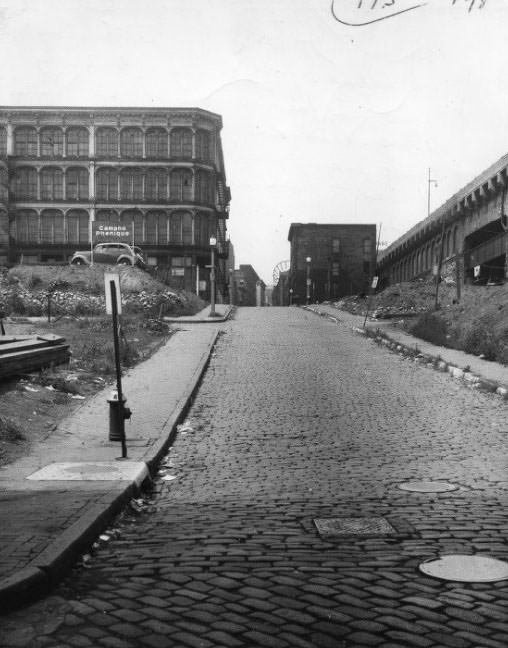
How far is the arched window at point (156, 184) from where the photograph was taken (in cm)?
6850

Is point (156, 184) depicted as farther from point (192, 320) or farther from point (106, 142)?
point (192, 320)

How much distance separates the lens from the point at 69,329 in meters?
23.9

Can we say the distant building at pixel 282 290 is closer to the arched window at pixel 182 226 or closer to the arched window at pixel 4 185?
the arched window at pixel 182 226

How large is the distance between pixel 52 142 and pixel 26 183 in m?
4.46

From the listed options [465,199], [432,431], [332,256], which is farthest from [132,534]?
[332,256]

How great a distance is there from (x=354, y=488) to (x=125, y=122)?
65376 millimetres

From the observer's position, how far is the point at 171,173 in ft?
225

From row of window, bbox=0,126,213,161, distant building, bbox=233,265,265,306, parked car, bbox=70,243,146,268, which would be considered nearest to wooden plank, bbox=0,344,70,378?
parked car, bbox=70,243,146,268

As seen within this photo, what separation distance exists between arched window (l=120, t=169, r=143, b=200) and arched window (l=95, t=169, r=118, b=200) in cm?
60

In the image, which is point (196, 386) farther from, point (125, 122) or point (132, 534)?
point (125, 122)

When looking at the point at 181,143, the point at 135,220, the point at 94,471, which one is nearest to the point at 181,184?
the point at 181,143

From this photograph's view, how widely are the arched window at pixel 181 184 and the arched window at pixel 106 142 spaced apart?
227 inches

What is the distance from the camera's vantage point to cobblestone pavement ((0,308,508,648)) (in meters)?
3.92

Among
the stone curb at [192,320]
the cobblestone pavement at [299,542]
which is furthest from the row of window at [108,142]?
the cobblestone pavement at [299,542]
